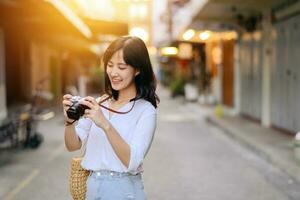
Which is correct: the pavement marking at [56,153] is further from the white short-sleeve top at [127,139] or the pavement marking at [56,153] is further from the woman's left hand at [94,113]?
the woman's left hand at [94,113]

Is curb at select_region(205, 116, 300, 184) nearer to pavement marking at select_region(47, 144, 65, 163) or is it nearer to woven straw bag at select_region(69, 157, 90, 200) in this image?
pavement marking at select_region(47, 144, 65, 163)

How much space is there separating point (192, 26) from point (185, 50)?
866 centimetres

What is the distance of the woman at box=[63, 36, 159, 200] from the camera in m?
2.65

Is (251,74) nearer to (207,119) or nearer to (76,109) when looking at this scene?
(207,119)

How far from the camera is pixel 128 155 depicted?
2.57 metres

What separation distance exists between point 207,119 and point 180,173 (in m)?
9.41

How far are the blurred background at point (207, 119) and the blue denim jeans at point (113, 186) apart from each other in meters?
0.93

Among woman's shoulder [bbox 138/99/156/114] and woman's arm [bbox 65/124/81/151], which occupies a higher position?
woman's shoulder [bbox 138/99/156/114]

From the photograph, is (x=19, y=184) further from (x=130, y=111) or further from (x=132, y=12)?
(x=132, y=12)

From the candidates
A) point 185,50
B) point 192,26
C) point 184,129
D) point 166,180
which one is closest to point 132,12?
point 185,50

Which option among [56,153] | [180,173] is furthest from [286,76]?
[56,153]

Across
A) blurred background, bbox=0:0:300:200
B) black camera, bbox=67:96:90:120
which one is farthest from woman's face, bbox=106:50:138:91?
blurred background, bbox=0:0:300:200

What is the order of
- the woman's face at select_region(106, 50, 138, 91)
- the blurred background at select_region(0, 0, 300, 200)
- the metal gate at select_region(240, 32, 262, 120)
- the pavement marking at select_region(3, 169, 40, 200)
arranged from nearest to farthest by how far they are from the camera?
the woman's face at select_region(106, 50, 138, 91) < the pavement marking at select_region(3, 169, 40, 200) < the blurred background at select_region(0, 0, 300, 200) < the metal gate at select_region(240, 32, 262, 120)

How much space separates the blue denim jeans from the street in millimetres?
4164
